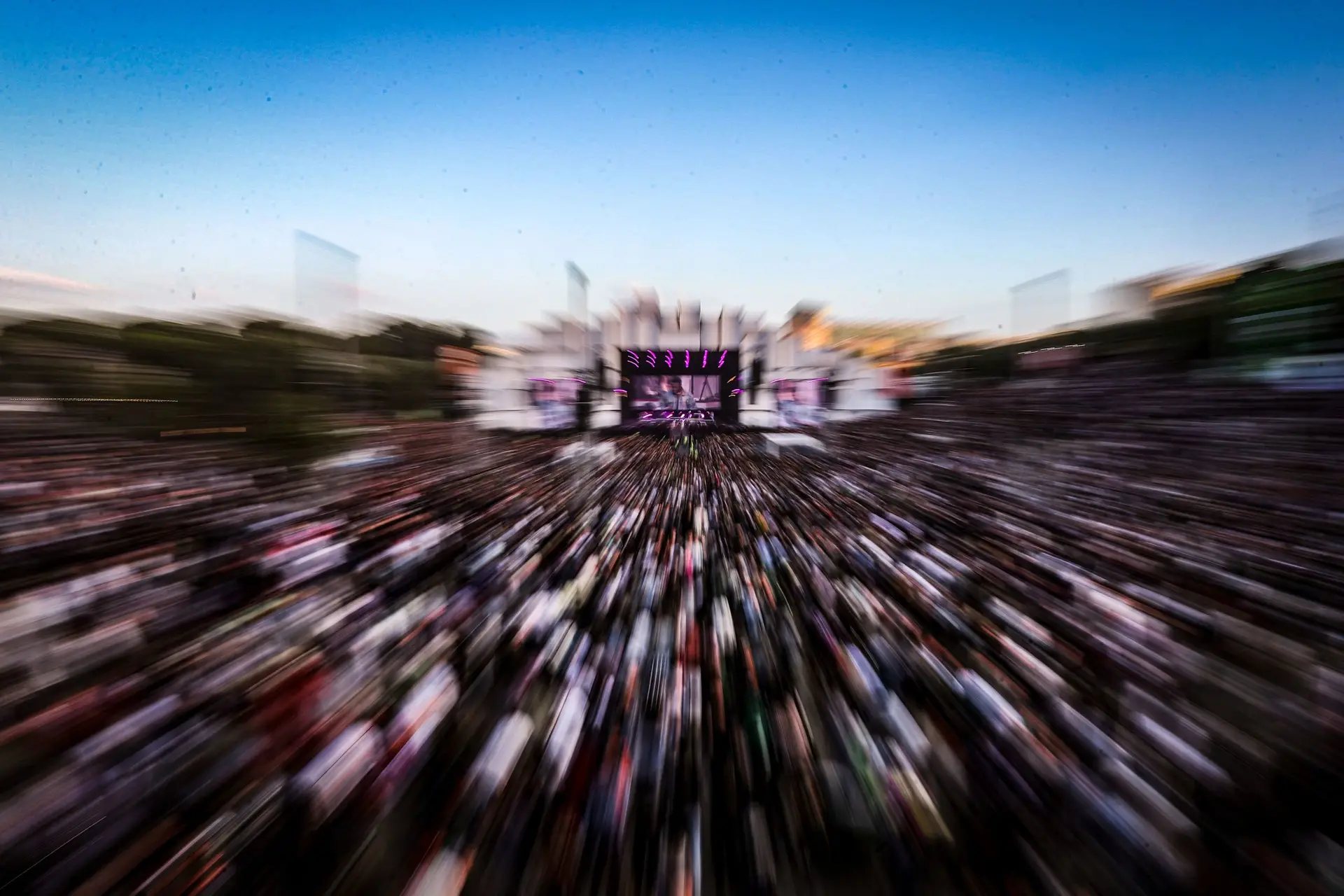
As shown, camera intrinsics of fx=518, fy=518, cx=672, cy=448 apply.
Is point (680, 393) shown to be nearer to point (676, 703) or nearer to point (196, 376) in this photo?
point (196, 376)

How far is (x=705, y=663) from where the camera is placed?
83 cm

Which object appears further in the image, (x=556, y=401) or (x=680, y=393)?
(x=680, y=393)

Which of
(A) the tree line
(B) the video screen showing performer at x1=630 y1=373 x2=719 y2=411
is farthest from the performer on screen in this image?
(A) the tree line

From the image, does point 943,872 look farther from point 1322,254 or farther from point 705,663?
point 1322,254

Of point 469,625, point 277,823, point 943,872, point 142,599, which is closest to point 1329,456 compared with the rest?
point 943,872

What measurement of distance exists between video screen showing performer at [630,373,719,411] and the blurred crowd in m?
9.41

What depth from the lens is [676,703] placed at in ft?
2.35

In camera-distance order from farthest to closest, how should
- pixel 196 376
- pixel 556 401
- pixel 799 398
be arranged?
pixel 799 398
pixel 556 401
pixel 196 376

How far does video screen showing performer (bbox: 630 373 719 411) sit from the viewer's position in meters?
11.1

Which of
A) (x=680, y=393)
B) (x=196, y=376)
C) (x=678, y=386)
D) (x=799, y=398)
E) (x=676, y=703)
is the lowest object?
(x=676, y=703)

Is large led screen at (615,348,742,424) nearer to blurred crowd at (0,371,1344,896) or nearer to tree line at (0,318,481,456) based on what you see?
tree line at (0,318,481,456)

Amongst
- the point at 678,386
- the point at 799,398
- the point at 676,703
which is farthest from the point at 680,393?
the point at 676,703

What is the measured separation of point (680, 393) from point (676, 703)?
1190cm

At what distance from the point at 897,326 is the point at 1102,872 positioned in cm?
1155
